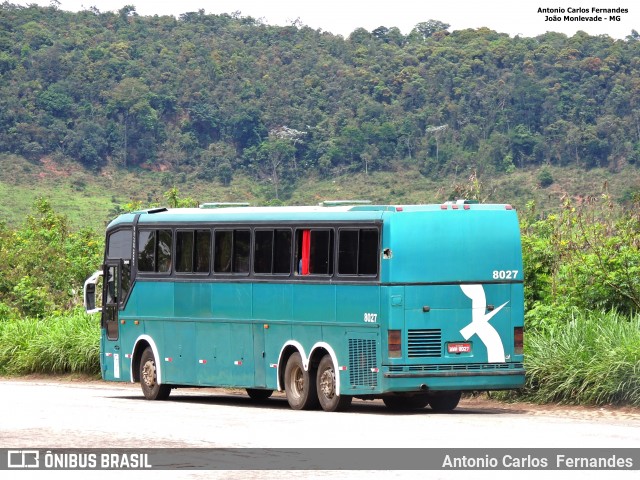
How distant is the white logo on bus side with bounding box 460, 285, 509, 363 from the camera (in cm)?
2011

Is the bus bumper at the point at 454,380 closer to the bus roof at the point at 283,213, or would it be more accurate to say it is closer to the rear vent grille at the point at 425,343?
the rear vent grille at the point at 425,343

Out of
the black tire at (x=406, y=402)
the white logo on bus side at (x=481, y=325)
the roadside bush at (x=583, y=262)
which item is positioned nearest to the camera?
the white logo on bus side at (x=481, y=325)

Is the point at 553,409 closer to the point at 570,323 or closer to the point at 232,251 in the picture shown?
the point at 570,323

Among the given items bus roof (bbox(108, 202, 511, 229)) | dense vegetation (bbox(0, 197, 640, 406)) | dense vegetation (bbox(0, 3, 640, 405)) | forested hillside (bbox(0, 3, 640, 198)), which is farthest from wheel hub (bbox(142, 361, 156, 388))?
forested hillside (bbox(0, 3, 640, 198))

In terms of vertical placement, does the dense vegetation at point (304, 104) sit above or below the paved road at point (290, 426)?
above

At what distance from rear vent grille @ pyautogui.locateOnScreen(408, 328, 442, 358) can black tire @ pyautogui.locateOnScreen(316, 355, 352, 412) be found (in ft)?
4.18

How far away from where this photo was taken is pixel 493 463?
1305 centimetres

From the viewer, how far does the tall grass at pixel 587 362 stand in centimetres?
1986

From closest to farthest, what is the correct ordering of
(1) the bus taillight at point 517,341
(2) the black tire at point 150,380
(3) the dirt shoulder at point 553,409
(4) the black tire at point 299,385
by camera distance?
(3) the dirt shoulder at point 553,409 < (1) the bus taillight at point 517,341 < (4) the black tire at point 299,385 < (2) the black tire at point 150,380

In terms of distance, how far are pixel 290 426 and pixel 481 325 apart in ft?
12.7

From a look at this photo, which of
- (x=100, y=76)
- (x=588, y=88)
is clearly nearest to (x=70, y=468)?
(x=588, y=88)

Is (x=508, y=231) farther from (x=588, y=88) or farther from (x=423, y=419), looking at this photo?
(x=588, y=88)

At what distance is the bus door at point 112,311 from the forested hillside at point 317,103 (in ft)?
275

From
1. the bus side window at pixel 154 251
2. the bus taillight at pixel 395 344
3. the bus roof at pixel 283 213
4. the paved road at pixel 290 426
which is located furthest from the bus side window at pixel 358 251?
the bus side window at pixel 154 251
